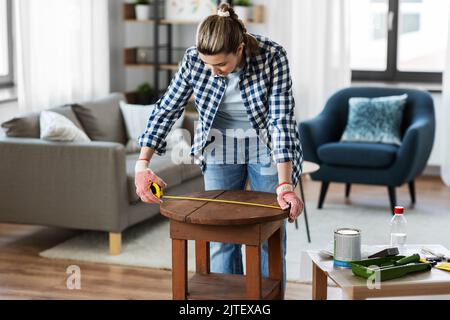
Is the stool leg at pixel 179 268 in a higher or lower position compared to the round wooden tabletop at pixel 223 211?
lower

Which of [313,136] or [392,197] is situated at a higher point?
[313,136]

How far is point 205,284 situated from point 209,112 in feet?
1.86

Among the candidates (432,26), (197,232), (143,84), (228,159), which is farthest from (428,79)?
(197,232)

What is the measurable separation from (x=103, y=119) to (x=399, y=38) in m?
2.71

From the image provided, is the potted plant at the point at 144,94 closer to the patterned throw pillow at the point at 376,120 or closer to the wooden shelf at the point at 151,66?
the wooden shelf at the point at 151,66

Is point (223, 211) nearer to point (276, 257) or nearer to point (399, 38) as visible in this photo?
point (276, 257)

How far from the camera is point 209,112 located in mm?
2744

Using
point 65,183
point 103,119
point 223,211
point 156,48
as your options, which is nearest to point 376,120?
point 103,119

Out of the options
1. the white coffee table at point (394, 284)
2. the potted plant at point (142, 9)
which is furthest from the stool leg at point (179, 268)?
the potted plant at point (142, 9)

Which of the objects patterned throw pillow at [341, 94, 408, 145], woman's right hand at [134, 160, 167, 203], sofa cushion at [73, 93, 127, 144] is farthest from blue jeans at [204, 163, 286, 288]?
patterned throw pillow at [341, 94, 408, 145]

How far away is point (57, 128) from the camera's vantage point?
14.3 feet

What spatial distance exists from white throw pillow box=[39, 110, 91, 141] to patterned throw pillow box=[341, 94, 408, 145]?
6.40ft

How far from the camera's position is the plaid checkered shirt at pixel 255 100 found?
266cm

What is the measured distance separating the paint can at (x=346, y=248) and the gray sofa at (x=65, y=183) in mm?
1792
